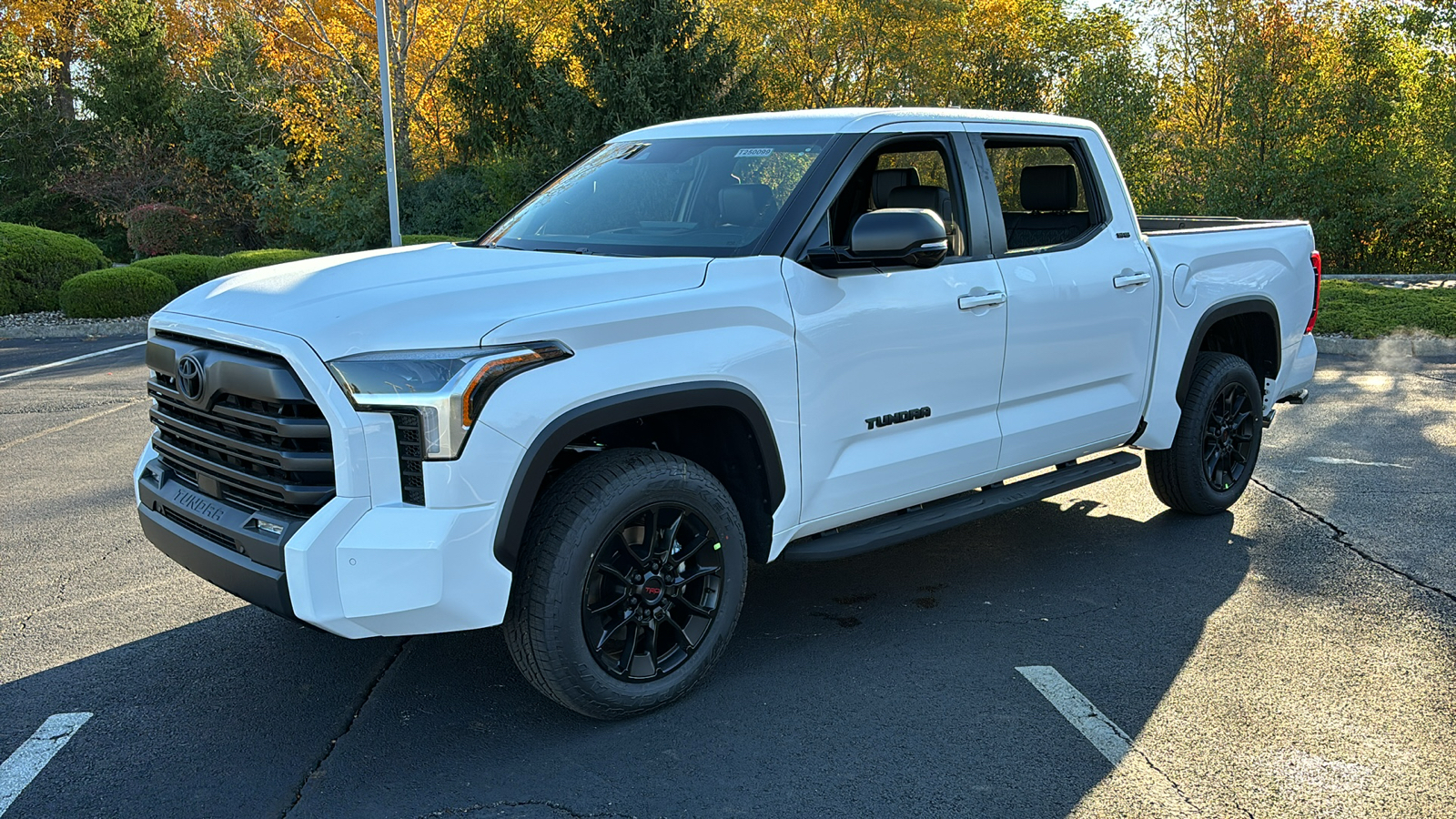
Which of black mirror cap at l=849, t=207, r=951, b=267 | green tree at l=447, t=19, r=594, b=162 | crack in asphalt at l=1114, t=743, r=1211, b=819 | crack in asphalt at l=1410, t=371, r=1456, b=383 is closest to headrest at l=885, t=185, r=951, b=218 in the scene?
black mirror cap at l=849, t=207, r=951, b=267

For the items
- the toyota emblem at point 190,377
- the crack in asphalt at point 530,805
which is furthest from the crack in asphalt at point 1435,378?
the toyota emblem at point 190,377

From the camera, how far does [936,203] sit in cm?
485

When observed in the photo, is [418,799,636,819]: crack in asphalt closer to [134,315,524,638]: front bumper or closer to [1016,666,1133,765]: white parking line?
[134,315,524,638]: front bumper

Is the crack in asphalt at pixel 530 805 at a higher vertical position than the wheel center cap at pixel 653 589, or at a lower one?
lower

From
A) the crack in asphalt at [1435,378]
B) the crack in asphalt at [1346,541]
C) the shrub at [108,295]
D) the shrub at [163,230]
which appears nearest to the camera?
the crack in asphalt at [1346,541]

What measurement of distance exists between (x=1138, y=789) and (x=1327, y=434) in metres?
5.81

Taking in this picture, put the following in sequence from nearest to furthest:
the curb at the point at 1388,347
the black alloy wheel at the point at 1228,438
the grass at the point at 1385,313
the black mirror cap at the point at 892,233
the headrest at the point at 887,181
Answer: the black mirror cap at the point at 892,233, the headrest at the point at 887,181, the black alloy wheel at the point at 1228,438, the curb at the point at 1388,347, the grass at the point at 1385,313

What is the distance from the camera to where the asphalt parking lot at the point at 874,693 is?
338 centimetres

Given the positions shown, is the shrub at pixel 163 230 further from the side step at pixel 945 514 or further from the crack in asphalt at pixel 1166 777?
the crack in asphalt at pixel 1166 777

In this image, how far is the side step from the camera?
13.8 ft

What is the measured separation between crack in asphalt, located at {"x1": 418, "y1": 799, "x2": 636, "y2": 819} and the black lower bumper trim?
2.24ft

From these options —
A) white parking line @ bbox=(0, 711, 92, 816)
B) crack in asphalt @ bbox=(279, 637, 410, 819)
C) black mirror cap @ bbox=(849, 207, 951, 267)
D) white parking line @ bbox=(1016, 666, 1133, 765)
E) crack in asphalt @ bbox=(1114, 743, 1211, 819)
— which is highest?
black mirror cap @ bbox=(849, 207, 951, 267)

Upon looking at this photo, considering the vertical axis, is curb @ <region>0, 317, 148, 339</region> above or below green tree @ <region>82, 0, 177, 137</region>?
below

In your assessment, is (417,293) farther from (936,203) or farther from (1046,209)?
(1046,209)
